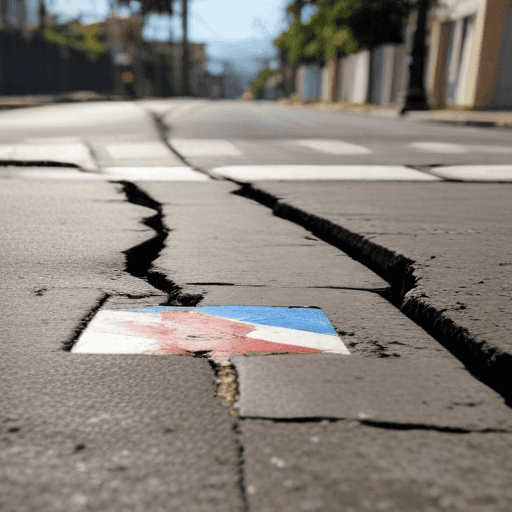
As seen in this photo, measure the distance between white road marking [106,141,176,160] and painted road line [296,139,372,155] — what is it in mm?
1377

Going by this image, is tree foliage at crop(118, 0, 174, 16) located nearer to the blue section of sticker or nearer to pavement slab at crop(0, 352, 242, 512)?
the blue section of sticker

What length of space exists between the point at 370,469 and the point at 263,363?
16.7 inches

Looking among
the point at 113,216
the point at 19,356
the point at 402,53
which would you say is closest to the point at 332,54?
the point at 402,53

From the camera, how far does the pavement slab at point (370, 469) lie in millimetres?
893

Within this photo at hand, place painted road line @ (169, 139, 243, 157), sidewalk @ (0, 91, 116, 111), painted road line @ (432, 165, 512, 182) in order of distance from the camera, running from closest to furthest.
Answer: painted road line @ (432, 165, 512, 182), painted road line @ (169, 139, 243, 157), sidewalk @ (0, 91, 116, 111)

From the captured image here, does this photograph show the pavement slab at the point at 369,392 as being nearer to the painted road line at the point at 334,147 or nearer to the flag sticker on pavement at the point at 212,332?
the flag sticker on pavement at the point at 212,332

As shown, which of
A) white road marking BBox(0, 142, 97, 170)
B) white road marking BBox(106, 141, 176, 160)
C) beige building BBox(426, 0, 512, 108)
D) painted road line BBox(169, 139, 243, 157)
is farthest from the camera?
beige building BBox(426, 0, 512, 108)

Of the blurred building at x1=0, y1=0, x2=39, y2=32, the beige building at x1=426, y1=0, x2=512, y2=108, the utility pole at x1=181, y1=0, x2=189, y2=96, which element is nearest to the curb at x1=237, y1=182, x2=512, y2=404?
the beige building at x1=426, y1=0, x2=512, y2=108

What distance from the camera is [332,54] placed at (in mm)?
26688

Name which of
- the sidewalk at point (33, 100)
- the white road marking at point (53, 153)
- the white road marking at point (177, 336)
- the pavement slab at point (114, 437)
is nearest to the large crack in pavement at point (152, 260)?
the white road marking at point (177, 336)

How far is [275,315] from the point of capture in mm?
1675

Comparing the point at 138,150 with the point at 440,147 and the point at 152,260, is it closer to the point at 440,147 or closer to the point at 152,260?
the point at 440,147

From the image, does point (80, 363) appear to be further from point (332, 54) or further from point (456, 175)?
point (332, 54)

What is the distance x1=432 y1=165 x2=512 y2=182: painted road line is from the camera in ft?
14.5
